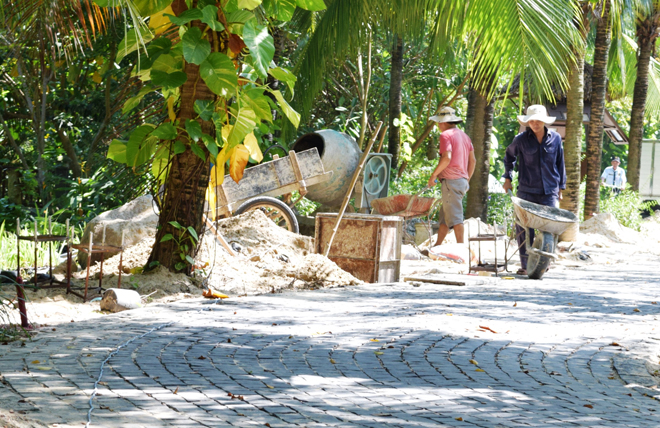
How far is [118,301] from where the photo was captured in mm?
6453

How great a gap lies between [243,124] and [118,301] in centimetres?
206

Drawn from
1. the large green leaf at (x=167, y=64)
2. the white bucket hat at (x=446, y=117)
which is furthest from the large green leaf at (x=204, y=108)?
the white bucket hat at (x=446, y=117)

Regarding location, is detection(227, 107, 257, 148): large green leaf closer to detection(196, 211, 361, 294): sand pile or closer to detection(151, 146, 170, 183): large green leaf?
detection(151, 146, 170, 183): large green leaf

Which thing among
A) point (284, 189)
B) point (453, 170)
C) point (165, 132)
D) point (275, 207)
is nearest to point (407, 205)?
point (453, 170)

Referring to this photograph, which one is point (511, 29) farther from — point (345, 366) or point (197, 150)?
point (345, 366)

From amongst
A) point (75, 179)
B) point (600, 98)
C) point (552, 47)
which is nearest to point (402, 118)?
point (600, 98)

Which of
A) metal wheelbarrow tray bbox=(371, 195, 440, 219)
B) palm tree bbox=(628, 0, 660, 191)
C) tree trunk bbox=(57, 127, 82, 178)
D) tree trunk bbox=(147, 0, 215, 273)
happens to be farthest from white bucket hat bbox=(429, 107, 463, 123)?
palm tree bbox=(628, 0, 660, 191)

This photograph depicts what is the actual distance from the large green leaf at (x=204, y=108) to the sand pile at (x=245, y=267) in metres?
1.40

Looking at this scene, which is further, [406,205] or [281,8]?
[406,205]

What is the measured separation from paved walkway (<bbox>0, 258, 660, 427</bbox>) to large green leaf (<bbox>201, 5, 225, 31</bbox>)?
239cm

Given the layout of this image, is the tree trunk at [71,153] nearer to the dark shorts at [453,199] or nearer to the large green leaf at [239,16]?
the dark shorts at [453,199]

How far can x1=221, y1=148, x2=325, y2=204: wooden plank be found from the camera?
11070 mm

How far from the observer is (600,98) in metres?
17.5

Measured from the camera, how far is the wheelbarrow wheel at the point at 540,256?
31.9 ft
